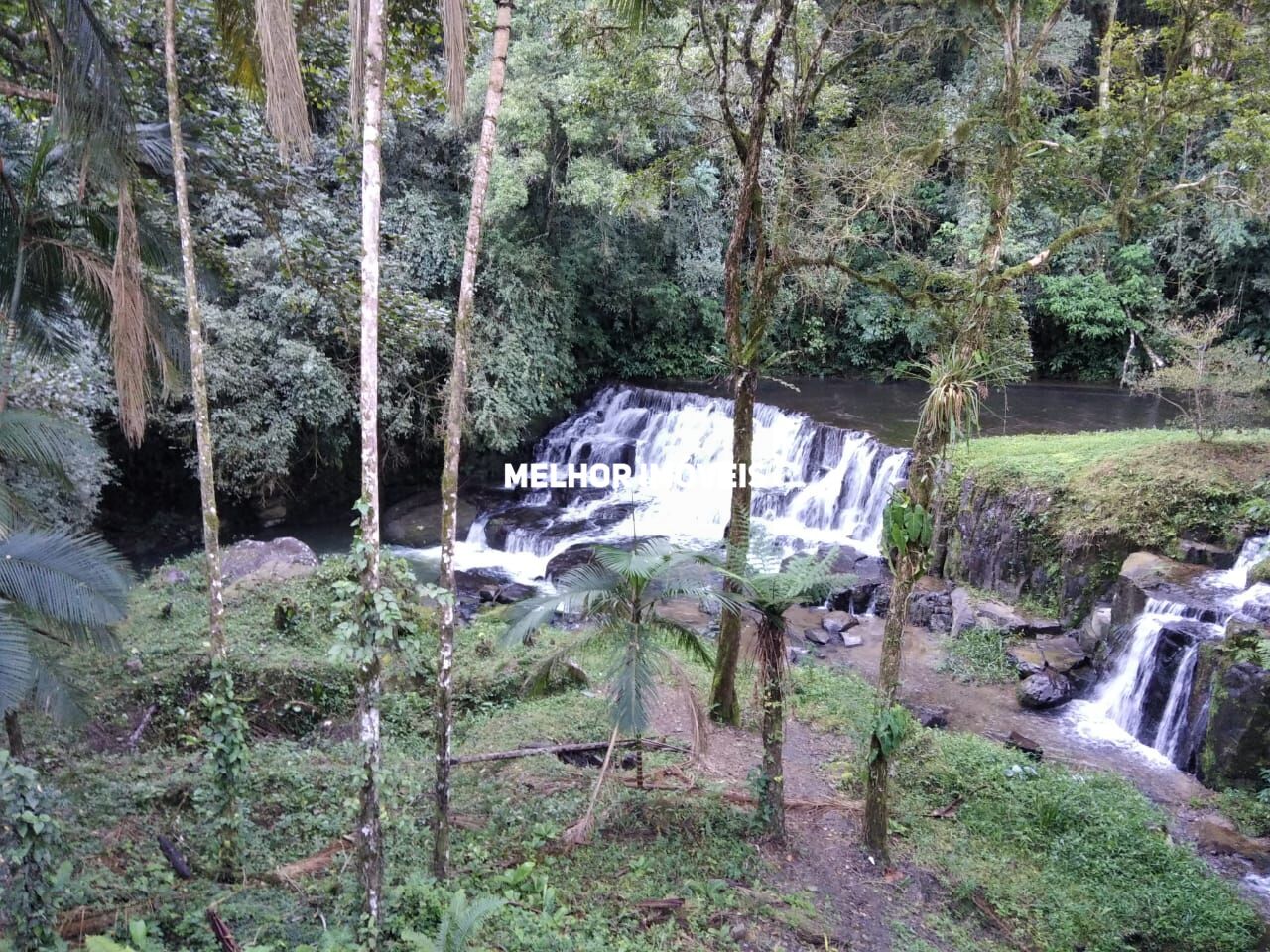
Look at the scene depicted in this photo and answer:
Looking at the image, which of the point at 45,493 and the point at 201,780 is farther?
the point at 45,493

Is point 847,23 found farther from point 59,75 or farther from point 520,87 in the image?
point 520,87

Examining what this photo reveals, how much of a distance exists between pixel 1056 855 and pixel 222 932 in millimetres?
6010

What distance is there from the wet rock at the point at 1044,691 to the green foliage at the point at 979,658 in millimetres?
418

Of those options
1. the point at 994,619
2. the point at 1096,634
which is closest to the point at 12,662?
the point at 994,619

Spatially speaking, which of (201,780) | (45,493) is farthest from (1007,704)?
(45,493)

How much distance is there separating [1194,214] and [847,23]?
15322mm

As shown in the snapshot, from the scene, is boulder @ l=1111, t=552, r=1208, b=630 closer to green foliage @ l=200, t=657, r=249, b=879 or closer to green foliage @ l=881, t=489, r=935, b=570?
green foliage @ l=881, t=489, r=935, b=570

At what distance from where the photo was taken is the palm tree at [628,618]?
18.2 ft

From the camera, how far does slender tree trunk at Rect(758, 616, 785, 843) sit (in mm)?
5876

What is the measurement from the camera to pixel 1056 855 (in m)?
6.74

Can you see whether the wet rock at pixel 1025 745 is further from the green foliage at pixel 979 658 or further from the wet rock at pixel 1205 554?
the wet rock at pixel 1205 554

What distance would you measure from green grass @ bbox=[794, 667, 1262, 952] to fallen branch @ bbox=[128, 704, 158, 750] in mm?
6193

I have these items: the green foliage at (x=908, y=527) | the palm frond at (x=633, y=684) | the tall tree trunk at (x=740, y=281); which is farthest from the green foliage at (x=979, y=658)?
the palm frond at (x=633, y=684)

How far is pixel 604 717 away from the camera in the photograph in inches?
319
